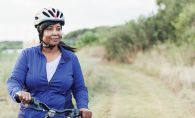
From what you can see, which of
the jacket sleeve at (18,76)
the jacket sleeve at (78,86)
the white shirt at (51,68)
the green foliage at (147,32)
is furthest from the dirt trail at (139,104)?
the green foliage at (147,32)

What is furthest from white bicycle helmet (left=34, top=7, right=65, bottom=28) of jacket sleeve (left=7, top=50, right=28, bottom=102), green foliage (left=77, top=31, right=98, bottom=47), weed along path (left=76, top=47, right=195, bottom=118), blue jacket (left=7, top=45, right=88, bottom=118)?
green foliage (left=77, top=31, right=98, bottom=47)

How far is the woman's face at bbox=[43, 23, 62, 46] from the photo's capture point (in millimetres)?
2391

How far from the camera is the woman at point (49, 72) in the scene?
7.42 ft

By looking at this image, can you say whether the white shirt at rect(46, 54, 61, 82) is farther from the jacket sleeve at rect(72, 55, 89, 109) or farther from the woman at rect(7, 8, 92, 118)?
the jacket sleeve at rect(72, 55, 89, 109)

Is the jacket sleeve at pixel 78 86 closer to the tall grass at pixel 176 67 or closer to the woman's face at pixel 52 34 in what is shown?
the woman's face at pixel 52 34

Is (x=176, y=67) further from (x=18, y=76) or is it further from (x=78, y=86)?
(x=18, y=76)

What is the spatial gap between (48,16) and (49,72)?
57 cm

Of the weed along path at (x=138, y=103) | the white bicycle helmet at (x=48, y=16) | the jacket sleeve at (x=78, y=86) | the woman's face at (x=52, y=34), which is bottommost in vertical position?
the weed along path at (x=138, y=103)

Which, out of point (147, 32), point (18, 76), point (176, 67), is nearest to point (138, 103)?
point (176, 67)

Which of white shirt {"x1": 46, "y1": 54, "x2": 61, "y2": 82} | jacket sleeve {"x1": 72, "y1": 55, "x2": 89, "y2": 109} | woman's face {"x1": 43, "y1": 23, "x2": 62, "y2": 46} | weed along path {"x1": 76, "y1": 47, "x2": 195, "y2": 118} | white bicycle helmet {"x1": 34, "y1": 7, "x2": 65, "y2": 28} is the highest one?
white bicycle helmet {"x1": 34, "y1": 7, "x2": 65, "y2": 28}

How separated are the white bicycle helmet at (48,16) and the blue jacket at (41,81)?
0.98 ft

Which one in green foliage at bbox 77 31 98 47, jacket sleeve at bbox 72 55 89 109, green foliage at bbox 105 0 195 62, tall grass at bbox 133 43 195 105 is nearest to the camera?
jacket sleeve at bbox 72 55 89 109

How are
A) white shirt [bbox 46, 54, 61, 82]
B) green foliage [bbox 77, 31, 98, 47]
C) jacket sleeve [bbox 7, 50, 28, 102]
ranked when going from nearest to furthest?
jacket sleeve [bbox 7, 50, 28, 102], white shirt [bbox 46, 54, 61, 82], green foliage [bbox 77, 31, 98, 47]

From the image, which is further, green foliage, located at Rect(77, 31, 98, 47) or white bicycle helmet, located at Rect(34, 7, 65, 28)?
green foliage, located at Rect(77, 31, 98, 47)
